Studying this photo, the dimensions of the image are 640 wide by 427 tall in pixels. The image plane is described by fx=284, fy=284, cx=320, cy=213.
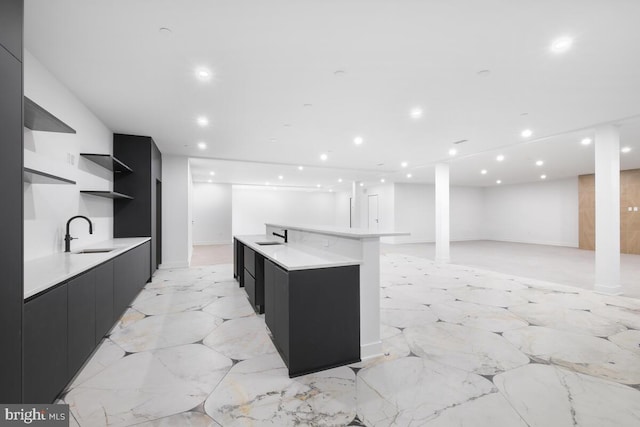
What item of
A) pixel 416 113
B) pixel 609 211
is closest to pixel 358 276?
pixel 416 113

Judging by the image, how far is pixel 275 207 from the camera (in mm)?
14094

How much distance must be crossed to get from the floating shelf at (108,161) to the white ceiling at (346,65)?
0.68 m

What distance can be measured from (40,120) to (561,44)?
430cm

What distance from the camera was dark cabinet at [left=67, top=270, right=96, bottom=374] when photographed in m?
1.98

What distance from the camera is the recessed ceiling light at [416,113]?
12.8 feet

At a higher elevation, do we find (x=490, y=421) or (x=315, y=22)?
(x=315, y=22)

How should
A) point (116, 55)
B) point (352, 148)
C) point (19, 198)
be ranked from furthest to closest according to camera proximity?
point (352, 148)
point (116, 55)
point (19, 198)

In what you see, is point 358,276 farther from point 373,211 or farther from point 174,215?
point 373,211

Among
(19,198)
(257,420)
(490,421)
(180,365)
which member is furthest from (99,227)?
(490,421)

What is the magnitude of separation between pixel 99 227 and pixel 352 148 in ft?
15.4

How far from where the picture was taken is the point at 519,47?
95.7 inches

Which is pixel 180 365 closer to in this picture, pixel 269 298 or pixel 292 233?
pixel 269 298

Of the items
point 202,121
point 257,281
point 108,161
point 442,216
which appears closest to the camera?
point 257,281

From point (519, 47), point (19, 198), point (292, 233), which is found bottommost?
point (292, 233)
